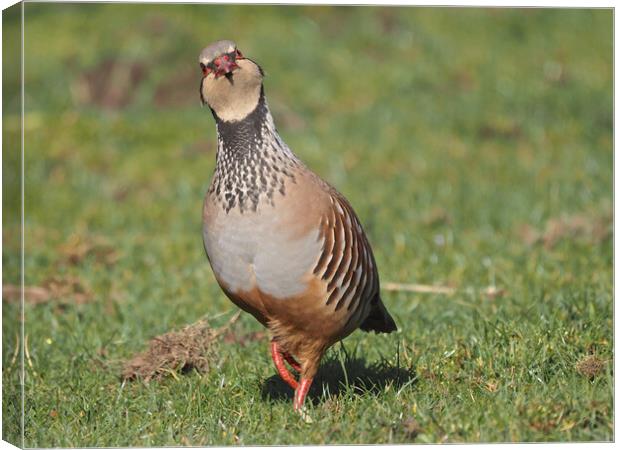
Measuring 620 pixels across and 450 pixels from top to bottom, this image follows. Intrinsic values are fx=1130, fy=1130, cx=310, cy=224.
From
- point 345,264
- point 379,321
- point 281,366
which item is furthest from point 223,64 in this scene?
point 379,321

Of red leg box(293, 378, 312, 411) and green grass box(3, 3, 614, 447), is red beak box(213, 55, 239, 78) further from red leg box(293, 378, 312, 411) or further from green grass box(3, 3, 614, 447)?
red leg box(293, 378, 312, 411)

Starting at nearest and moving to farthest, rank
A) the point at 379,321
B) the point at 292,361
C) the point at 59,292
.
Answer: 1. the point at 292,361
2. the point at 379,321
3. the point at 59,292

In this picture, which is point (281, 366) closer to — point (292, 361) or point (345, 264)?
point (292, 361)

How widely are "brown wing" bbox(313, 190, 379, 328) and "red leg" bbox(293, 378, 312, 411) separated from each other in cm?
34

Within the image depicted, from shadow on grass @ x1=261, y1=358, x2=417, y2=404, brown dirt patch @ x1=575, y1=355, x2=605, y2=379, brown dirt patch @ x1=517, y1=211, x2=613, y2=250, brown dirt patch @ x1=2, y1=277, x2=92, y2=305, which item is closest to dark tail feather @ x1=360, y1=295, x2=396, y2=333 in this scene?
shadow on grass @ x1=261, y1=358, x2=417, y2=404

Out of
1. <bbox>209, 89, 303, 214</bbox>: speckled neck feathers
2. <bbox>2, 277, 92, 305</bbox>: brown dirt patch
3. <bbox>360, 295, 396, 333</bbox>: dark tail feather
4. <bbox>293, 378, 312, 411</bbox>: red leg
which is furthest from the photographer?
<bbox>2, 277, 92, 305</bbox>: brown dirt patch

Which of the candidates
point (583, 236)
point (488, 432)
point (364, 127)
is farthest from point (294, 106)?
point (488, 432)

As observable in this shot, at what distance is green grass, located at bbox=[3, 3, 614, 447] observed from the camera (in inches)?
201

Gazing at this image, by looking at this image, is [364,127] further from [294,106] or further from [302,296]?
[302,296]

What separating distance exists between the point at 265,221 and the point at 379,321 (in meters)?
1.08

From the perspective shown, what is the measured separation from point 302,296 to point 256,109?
2.65 feet

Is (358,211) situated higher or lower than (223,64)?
lower

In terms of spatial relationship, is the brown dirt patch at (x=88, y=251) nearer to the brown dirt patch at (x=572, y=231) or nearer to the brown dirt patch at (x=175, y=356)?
the brown dirt patch at (x=175, y=356)

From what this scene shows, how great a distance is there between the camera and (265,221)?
15.3 ft
